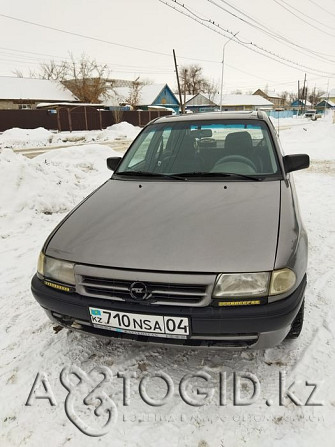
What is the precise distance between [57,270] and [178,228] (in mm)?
790

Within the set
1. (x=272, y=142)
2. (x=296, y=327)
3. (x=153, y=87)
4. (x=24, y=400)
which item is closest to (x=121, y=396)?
(x=24, y=400)

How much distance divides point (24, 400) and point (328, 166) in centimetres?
948

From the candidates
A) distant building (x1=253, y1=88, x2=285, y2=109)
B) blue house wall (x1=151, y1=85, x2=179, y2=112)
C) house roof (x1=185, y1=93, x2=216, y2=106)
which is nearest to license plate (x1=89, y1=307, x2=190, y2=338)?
blue house wall (x1=151, y1=85, x2=179, y2=112)

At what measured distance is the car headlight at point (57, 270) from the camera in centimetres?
195

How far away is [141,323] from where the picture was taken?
1798 mm

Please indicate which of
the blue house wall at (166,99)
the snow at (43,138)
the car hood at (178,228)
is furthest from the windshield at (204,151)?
the blue house wall at (166,99)

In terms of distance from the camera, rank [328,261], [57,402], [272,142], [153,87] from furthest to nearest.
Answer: [153,87] < [328,261] < [272,142] < [57,402]

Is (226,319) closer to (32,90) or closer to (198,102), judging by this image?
(32,90)

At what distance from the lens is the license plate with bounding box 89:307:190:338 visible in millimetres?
1748

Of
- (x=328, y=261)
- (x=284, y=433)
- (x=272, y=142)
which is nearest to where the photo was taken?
(x=284, y=433)

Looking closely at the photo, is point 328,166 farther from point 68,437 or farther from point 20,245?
point 68,437

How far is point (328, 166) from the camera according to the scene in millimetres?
9234

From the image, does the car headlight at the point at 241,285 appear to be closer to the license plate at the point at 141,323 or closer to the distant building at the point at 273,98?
the license plate at the point at 141,323

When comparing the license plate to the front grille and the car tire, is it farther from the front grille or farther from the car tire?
the car tire
